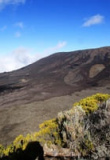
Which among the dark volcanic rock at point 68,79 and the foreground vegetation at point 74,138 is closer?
the foreground vegetation at point 74,138

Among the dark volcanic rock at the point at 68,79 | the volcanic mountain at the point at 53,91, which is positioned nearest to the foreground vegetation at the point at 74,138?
the volcanic mountain at the point at 53,91

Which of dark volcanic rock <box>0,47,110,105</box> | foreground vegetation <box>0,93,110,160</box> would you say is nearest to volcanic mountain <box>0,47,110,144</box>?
dark volcanic rock <box>0,47,110,105</box>

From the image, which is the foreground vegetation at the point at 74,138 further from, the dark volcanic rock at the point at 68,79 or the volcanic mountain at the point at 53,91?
the dark volcanic rock at the point at 68,79

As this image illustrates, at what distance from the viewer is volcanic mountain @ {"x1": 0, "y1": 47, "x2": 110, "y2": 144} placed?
12206mm

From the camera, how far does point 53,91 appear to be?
2077 centimetres

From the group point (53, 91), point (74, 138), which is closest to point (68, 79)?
point (53, 91)

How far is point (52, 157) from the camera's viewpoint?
173 inches

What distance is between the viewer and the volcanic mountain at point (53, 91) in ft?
40.0

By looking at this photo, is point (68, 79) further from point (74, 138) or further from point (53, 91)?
point (74, 138)

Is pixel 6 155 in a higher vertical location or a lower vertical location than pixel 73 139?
lower

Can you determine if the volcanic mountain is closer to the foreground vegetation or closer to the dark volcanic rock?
the dark volcanic rock

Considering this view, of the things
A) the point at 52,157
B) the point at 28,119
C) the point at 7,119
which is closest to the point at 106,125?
the point at 52,157

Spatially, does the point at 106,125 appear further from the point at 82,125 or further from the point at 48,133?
the point at 48,133

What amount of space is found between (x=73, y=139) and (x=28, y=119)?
26.3 ft
